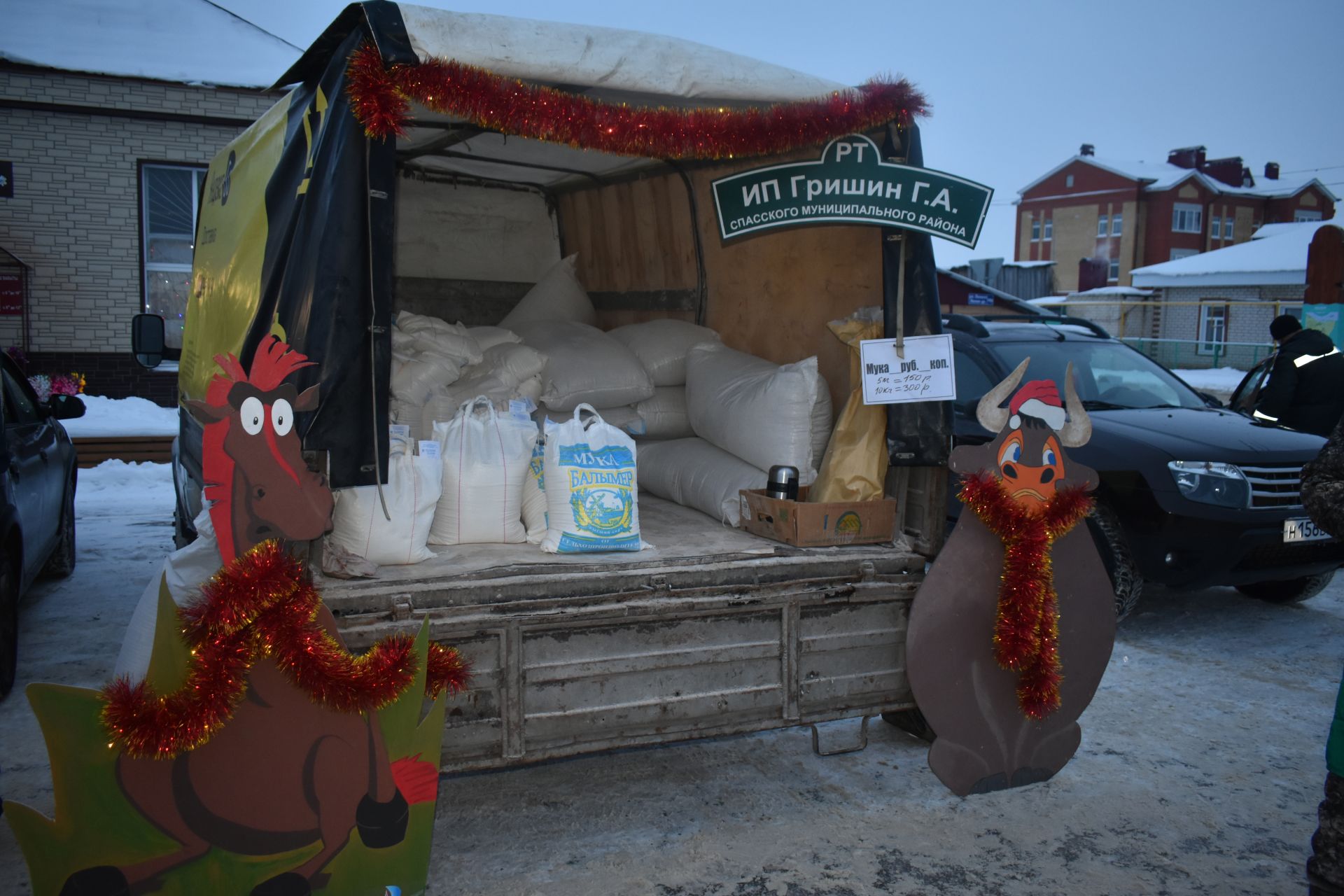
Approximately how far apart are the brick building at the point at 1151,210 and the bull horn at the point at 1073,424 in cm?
4619

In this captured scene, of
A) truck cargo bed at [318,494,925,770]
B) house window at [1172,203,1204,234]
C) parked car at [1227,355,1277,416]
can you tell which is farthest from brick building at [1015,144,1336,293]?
truck cargo bed at [318,494,925,770]

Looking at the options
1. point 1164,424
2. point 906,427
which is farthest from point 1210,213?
point 906,427

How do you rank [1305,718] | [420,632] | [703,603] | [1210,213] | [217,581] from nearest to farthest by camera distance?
1. [217,581]
2. [420,632]
3. [703,603]
4. [1305,718]
5. [1210,213]

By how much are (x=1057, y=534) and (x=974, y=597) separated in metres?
0.37

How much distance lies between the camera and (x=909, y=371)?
369cm

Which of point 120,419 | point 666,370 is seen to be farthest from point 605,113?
point 120,419

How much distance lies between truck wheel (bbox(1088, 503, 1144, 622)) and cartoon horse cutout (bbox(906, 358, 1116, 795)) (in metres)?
→ 2.17

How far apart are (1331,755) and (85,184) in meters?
13.1

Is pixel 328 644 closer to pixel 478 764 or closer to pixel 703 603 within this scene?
pixel 478 764

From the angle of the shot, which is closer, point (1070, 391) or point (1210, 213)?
point (1070, 391)

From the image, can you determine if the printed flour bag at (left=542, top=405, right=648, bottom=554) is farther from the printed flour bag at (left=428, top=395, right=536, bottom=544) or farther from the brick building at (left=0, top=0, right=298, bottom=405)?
the brick building at (left=0, top=0, right=298, bottom=405)

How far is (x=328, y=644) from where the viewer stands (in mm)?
2654

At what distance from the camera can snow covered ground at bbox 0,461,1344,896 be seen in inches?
→ 125

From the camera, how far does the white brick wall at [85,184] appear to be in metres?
11.5
